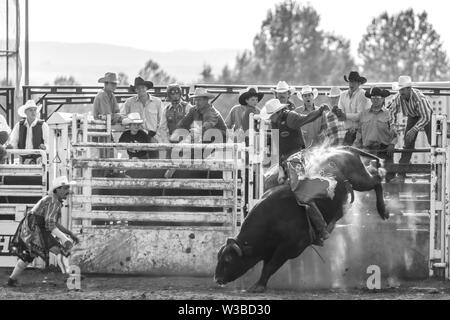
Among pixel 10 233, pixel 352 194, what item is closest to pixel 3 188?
pixel 10 233

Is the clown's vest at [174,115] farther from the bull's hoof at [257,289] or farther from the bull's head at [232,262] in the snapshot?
the bull's hoof at [257,289]

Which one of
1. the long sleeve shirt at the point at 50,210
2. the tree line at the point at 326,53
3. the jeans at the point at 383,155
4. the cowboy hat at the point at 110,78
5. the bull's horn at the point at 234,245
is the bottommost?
the bull's horn at the point at 234,245

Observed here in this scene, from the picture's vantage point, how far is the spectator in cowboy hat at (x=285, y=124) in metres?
12.7

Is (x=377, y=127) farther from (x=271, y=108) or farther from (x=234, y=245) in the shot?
(x=234, y=245)

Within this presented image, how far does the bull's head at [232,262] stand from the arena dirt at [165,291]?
0.15 m

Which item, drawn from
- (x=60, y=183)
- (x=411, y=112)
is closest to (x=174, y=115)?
(x=60, y=183)

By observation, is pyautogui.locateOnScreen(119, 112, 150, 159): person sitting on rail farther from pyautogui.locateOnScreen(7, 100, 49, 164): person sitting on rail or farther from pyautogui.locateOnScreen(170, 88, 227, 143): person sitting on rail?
pyautogui.locateOnScreen(7, 100, 49, 164): person sitting on rail

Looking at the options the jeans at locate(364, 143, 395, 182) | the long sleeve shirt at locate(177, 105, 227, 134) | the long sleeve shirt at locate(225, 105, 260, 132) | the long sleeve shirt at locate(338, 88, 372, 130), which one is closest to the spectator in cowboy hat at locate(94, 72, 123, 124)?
the long sleeve shirt at locate(177, 105, 227, 134)

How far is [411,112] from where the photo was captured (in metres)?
13.6

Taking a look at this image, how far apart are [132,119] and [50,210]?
6.51 ft

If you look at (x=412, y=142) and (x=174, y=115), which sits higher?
(x=174, y=115)

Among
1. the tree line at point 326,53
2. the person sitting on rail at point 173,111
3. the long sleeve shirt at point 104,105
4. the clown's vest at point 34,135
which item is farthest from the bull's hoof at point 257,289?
the tree line at point 326,53

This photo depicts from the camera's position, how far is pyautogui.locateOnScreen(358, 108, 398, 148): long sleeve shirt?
44.6ft

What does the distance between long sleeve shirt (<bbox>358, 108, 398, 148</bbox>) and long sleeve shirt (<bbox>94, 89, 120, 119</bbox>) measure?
10.5 ft
